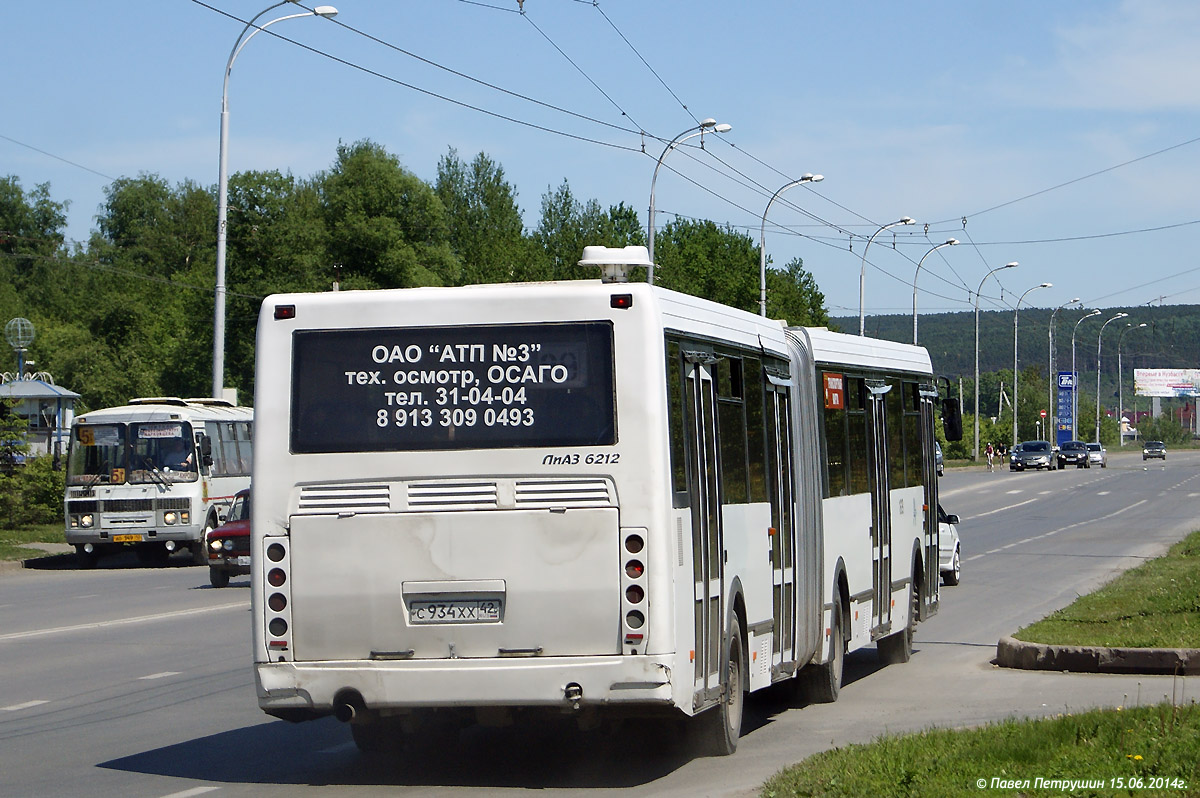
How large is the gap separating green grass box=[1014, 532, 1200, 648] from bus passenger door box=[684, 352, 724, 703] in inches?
210

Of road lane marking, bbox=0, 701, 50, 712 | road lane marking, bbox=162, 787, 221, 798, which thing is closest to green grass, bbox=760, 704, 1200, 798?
road lane marking, bbox=162, 787, 221, 798

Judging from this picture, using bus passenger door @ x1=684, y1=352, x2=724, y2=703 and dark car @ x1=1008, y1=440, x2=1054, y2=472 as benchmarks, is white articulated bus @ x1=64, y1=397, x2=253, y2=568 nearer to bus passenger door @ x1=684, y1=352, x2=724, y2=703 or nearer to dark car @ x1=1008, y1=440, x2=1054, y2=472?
bus passenger door @ x1=684, y1=352, x2=724, y2=703

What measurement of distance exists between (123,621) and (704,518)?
1187 cm

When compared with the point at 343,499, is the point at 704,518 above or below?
below

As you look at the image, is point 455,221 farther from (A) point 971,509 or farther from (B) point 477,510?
(B) point 477,510

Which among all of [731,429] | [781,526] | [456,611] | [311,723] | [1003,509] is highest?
[731,429]

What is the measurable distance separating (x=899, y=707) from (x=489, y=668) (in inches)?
179

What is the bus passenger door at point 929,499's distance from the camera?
53.4 ft

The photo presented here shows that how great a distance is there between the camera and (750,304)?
95000 millimetres

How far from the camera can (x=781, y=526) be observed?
1129 centimetres

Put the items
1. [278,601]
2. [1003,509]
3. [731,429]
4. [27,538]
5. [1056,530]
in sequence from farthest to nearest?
[1003,509], [1056,530], [27,538], [731,429], [278,601]

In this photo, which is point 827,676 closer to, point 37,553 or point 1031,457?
point 37,553

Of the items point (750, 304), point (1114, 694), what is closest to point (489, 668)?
point (1114, 694)

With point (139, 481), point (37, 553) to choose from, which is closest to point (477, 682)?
point (139, 481)
